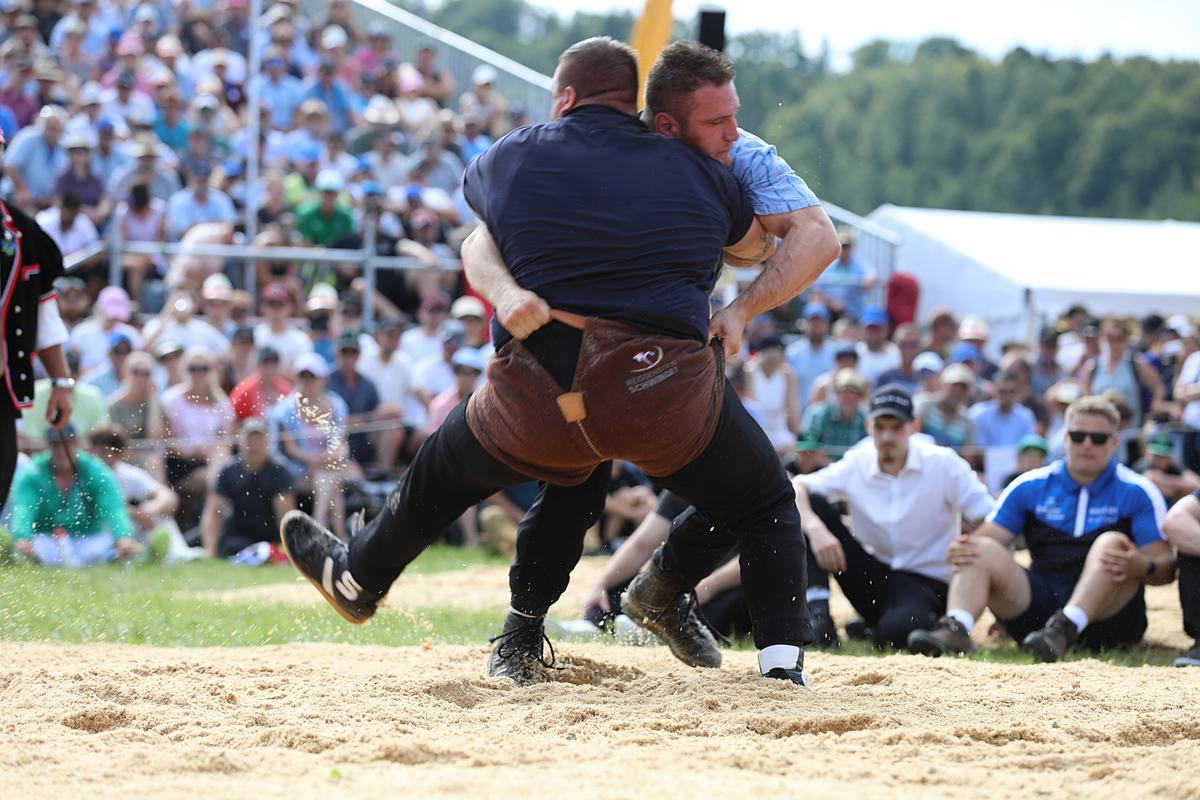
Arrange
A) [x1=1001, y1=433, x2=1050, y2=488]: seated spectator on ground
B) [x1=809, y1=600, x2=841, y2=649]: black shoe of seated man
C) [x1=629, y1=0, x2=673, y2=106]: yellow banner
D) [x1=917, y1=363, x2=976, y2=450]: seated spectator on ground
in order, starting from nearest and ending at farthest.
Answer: [x1=809, y1=600, x2=841, y2=649]: black shoe of seated man < [x1=629, y1=0, x2=673, y2=106]: yellow banner < [x1=1001, y1=433, x2=1050, y2=488]: seated spectator on ground < [x1=917, y1=363, x2=976, y2=450]: seated spectator on ground

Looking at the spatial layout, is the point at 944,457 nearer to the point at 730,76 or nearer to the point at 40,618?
the point at 730,76

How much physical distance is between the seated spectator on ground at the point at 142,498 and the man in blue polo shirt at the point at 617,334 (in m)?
5.92

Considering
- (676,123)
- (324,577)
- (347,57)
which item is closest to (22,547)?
(324,577)

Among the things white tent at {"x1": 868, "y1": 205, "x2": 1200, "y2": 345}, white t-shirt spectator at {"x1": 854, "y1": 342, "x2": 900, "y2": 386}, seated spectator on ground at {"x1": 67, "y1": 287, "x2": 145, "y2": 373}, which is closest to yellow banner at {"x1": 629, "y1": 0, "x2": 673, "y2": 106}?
seated spectator on ground at {"x1": 67, "y1": 287, "x2": 145, "y2": 373}

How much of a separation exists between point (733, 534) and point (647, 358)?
92 cm

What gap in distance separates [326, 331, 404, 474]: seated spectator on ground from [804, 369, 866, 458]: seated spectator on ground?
10.8 feet

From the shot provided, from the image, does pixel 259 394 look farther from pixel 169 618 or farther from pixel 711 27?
pixel 711 27

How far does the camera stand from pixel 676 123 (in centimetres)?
462

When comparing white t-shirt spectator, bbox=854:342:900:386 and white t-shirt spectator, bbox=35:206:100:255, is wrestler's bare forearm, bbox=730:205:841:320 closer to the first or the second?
white t-shirt spectator, bbox=854:342:900:386

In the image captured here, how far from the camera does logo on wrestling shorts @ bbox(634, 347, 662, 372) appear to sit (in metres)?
4.30

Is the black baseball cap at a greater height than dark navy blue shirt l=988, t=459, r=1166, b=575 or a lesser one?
greater

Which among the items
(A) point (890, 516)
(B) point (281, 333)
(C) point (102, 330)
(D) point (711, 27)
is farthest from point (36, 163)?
(A) point (890, 516)

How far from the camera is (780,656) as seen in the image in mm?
4781

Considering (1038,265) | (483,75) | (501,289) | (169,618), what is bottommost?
(169,618)
